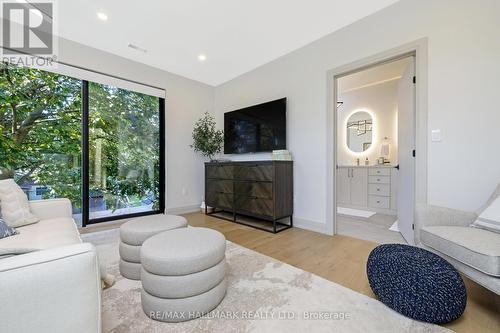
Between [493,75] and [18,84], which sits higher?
[18,84]

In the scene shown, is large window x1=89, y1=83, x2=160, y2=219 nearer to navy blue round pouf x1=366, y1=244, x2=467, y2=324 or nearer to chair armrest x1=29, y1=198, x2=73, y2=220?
chair armrest x1=29, y1=198, x2=73, y2=220

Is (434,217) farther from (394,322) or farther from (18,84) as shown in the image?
(18,84)

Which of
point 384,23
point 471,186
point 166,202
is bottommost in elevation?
point 166,202

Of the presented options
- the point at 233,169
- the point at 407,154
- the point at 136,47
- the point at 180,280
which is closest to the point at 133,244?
the point at 180,280

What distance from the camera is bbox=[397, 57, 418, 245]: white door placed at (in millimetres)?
2279

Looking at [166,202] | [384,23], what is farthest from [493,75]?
[166,202]

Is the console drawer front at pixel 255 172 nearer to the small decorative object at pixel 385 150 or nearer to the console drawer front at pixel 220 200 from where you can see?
the console drawer front at pixel 220 200

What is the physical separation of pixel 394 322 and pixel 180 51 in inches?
147

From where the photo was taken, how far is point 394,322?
1.21m

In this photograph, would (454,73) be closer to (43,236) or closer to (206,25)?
(206,25)

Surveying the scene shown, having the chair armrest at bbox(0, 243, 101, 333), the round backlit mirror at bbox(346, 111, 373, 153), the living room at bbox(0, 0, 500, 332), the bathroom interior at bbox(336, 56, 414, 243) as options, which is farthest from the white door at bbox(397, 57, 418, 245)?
the chair armrest at bbox(0, 243, 101, 333)

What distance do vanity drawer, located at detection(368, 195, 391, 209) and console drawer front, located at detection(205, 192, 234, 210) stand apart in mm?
2792

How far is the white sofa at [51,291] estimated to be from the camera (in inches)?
22.8

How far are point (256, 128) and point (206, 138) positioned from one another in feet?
3.19
